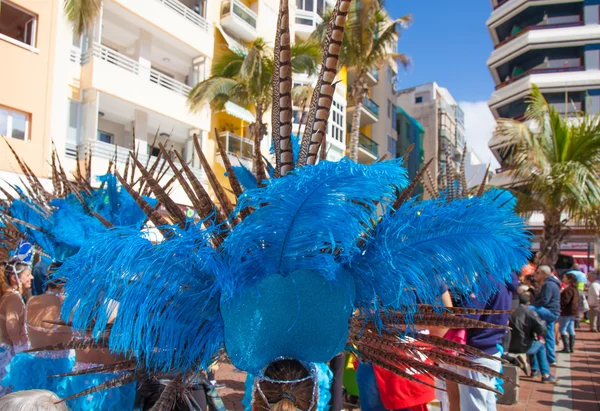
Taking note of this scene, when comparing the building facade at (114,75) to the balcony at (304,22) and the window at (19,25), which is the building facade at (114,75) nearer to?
the window at (19,25)

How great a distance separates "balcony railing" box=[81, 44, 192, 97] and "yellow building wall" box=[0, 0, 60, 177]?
1.06m

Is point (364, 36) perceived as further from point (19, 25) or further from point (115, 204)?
point (115, 204)

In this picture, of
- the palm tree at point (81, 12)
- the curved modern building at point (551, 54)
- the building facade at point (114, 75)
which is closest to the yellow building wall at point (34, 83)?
the building facade at point (114, 75)

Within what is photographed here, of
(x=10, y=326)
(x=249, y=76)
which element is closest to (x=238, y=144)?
(x=249, y=76)

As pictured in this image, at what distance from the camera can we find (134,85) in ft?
47.7

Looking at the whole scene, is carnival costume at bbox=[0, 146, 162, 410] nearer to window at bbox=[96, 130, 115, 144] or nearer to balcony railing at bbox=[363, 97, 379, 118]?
window at bbox=[96, 130, 115, 144]

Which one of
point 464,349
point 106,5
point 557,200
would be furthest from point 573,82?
point 464,349

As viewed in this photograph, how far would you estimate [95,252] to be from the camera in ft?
4.70

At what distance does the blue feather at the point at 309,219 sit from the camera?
1.26 meters

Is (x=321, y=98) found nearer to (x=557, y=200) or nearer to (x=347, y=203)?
(x=347, y=203)

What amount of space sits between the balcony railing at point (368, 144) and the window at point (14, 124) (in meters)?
19.4

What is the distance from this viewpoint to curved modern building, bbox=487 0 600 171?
25.7 meters

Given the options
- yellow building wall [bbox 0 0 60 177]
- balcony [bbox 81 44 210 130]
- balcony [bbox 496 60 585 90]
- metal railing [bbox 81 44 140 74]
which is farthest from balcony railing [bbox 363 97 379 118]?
yellow building wall [bbox 0 0 60 177]

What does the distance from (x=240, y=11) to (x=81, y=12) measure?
11383 mm
